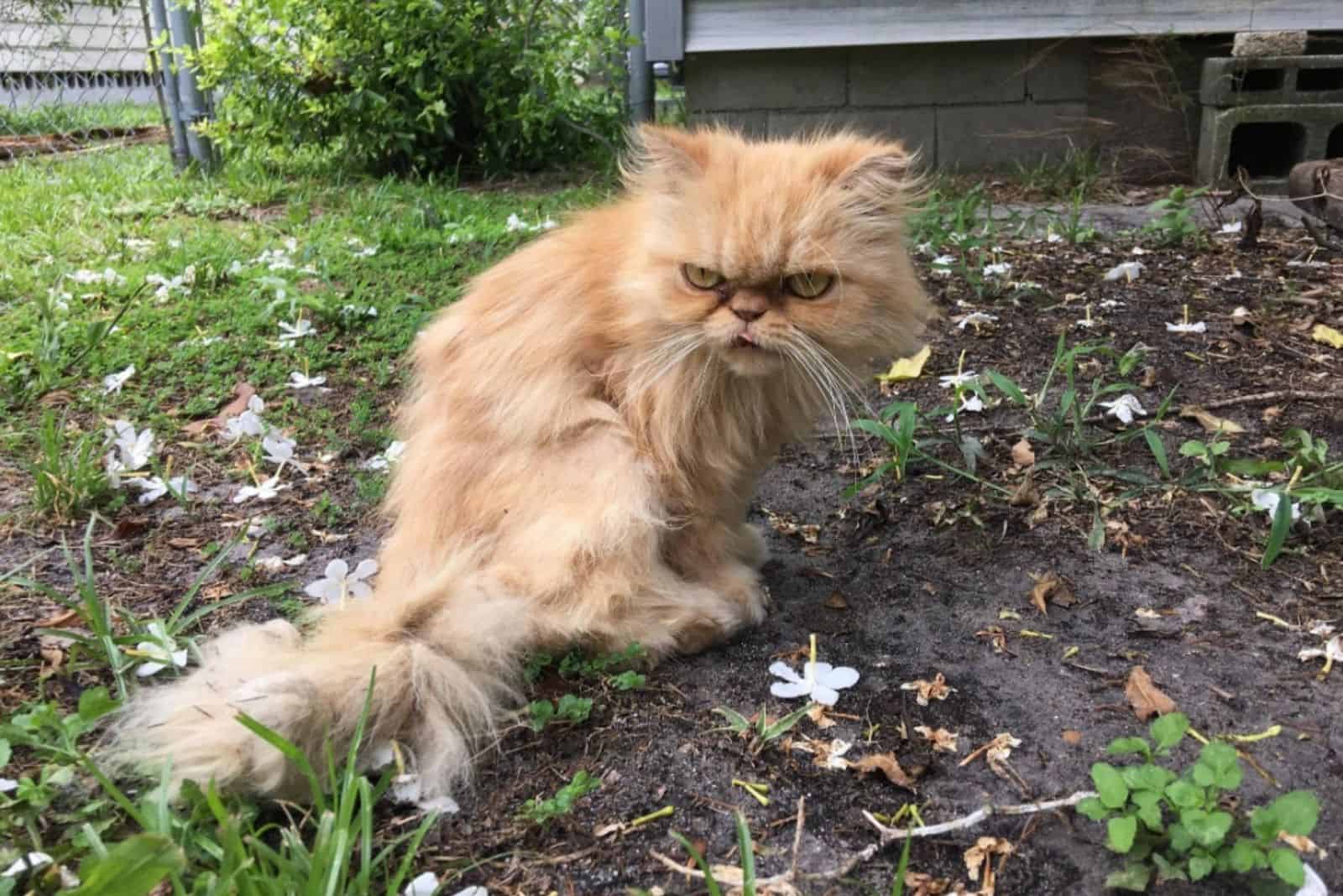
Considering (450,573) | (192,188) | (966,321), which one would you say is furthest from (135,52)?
(450,573)

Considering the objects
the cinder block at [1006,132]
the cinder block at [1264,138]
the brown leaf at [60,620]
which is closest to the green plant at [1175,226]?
the cinder block at [1264,138]

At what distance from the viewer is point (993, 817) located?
5.20ft

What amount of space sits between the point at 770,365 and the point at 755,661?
0.65m

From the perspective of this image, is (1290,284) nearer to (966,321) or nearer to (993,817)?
(966,321)

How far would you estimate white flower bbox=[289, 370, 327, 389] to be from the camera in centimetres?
336

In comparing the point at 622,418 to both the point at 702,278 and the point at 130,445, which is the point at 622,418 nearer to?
the point at 702,278

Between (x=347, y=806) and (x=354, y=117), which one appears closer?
(x=347, y=806)

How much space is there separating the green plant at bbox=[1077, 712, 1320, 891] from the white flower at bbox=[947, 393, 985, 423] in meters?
1.71

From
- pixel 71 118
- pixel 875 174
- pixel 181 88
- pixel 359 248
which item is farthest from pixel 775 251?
pixel 71 118

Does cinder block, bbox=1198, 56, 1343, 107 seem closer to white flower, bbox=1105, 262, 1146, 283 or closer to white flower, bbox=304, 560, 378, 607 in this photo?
white flower, bbox=1105, 262, 1146, 283

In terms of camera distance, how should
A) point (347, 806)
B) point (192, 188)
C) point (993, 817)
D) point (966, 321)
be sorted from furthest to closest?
point (192, 188), point (966, 321), point (993, 817), point (347, 806)

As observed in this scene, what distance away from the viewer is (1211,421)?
289cm

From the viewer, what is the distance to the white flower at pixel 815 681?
1.91m

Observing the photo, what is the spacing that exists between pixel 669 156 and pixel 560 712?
1.13 meters
